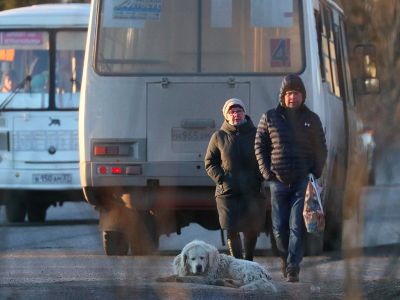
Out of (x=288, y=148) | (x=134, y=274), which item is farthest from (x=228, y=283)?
(x=134, y=274)

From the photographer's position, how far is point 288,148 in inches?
353

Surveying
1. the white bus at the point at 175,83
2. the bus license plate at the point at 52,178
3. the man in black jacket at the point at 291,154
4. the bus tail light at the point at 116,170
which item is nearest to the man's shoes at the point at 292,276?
the man in black jacket at the point at 291,154

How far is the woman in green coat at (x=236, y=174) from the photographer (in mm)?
9531

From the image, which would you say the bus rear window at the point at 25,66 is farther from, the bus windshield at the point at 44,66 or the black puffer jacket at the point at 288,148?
the black puffer jacket at the point at 288,148

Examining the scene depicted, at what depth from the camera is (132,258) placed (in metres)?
3.84

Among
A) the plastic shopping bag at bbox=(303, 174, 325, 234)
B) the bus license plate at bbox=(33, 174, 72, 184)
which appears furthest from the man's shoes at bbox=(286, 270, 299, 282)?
the bus license plate at bbox=(33, 174, 72, 184)

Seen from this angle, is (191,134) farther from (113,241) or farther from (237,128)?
(113,241)

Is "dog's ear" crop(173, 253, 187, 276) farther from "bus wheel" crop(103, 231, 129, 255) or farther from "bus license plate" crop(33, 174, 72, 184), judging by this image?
"bus license plate" crop(33, 174, 72, 184)

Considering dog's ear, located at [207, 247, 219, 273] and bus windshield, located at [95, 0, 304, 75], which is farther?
bus windshield, located at [95, 0, 304, 75]

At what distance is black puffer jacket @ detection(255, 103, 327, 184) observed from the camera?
8.93 meters

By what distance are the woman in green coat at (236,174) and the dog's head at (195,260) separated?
1361mm

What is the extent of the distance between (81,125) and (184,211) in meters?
1.41

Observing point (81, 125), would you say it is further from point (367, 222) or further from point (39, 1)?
point (367, 222)

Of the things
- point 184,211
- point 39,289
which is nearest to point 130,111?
Result: point 184,211
